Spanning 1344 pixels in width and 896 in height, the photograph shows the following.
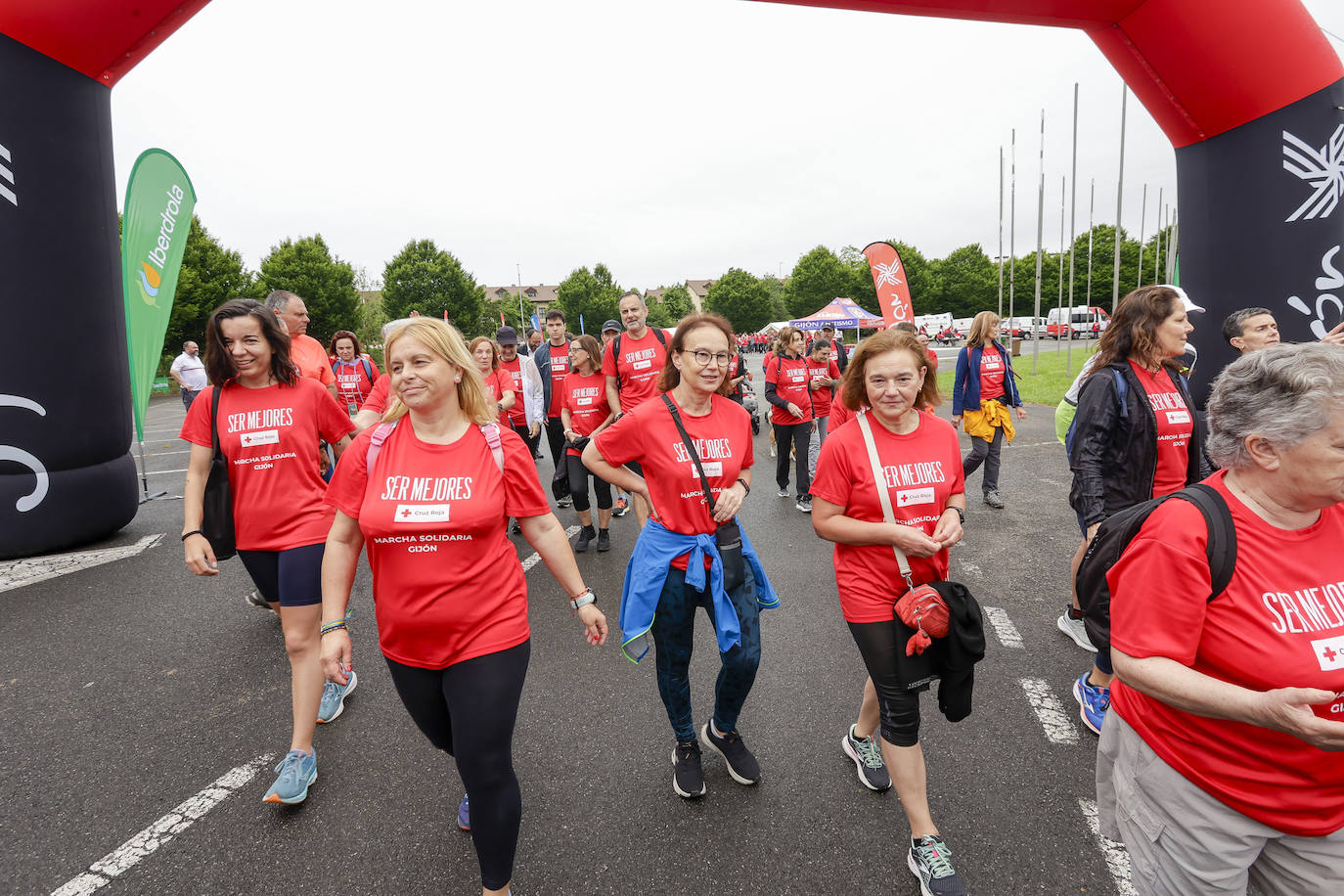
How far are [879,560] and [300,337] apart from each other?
216 inches

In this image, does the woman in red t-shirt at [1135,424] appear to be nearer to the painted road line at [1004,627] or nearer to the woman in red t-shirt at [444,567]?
the painted road line at [1004,627]

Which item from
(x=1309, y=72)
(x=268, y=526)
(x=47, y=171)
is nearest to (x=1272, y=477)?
(x=268, y=526)

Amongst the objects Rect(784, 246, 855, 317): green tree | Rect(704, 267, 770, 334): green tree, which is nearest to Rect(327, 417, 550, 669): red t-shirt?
Rect(784, 246, 855, 317): green tree

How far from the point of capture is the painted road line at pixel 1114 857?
6.91ft

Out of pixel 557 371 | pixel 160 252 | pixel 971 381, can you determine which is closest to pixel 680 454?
pixel 557 371

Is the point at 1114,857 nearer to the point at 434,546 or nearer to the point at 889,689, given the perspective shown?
the point at 889,689

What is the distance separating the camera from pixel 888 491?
7.63 ft

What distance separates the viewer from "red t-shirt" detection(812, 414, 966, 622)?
233 cm

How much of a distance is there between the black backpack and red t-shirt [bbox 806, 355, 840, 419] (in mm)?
5455

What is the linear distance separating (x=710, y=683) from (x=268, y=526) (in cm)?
238

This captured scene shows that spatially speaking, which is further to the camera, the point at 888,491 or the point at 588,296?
the point at 588,296

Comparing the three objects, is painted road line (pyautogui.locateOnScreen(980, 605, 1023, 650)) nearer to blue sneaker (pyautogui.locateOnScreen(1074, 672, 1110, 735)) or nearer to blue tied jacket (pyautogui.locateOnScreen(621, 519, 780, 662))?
blue sneaker (pyautogui.locateOnScreen(1074, 672, 1110, 735))

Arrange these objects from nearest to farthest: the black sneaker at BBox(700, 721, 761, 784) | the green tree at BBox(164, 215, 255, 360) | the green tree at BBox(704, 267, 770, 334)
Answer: the black sneaker at BBox(700, 721, 761, 784)
the green tree at BBox(164, 215, 255, 360)
the green tree at BBox(704, 267, 770, 334)

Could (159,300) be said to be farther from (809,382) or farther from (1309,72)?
(1309,72)
